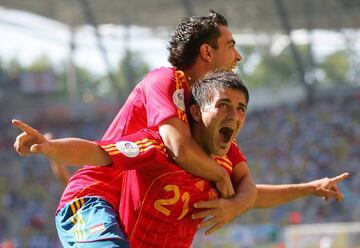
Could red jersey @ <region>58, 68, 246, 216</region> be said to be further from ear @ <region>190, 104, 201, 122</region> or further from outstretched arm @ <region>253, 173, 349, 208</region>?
outstretched arm @ <region>253, 173, 349, 208</region>

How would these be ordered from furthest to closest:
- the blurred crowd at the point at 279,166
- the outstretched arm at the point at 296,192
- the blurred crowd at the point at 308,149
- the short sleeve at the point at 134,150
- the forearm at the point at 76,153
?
the blurred crowd at the point at 279,166, the blurred crowd at the point at 308,149, the outstretched arm at the point at 296,192, the short sleeve at the point at 134,150, the forearm at the point at 76,153

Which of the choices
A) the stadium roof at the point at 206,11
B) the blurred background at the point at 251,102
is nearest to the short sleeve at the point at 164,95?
the blurred background at the point at 251,102

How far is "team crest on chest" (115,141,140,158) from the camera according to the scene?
3.90 meters

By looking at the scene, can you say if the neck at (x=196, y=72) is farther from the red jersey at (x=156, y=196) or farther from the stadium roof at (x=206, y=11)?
the stadium roof at (x=206, y=11)

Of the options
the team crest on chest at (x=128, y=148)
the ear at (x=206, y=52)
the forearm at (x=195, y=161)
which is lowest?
the forearm at (x=195, y=161)

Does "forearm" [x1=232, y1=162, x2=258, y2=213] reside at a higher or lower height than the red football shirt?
lower

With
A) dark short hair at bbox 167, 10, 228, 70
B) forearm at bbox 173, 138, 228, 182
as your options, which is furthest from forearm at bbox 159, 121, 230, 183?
dark short hair at bbox 167, 10, 228, 70

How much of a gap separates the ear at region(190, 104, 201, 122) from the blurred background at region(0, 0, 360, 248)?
47.4 feet

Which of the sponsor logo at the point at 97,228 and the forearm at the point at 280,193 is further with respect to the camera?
the forearm at the point at 280,193

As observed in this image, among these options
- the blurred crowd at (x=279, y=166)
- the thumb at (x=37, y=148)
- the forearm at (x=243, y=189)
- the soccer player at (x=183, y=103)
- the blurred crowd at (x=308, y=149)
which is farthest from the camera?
the blurred crowd at (x=279, y=166)

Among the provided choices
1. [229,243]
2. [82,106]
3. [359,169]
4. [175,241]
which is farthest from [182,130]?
[82,106]

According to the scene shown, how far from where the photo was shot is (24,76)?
33.1 metres

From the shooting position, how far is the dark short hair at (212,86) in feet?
13.2

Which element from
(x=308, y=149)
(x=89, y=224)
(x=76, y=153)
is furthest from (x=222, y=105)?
(x=308, y=149)
